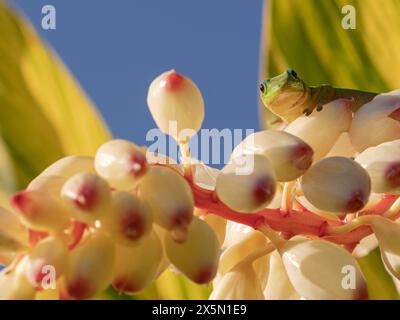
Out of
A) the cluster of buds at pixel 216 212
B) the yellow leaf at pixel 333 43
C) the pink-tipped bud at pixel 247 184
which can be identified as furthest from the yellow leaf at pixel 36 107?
the pink-tipped bud at pixel 247 184

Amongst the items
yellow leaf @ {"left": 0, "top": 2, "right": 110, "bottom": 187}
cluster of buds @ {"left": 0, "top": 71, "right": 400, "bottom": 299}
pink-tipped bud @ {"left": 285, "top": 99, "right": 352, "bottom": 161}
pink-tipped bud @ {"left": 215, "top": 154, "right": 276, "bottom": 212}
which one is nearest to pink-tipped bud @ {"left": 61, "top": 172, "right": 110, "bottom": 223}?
cluster of buds @ {"left": 0, "top": 71, "right": 400, "bottom": 299}

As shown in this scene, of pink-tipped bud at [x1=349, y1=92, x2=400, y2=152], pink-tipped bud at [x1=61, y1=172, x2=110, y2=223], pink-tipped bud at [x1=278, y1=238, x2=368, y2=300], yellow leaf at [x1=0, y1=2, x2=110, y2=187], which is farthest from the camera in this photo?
yellow leaf at [x1=0, y1=2, x2=110, y2=187]

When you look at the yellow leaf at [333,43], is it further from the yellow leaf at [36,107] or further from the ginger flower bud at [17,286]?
the ginger flower bud at [17,286]

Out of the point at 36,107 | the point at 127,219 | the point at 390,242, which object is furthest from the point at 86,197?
the point at 36,107

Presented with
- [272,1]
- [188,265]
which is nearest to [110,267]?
[188,265]

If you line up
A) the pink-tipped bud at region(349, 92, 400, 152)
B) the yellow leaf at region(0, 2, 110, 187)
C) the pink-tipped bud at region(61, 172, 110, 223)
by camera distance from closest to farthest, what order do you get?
1. the pink-tipped bud at region(61, 172, 110, 223)
2. the pink-tipped bud at region(349, 92, 400, 152)
3. the yellow leaf at region(0, 2, 110, 187)

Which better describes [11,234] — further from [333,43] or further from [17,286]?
[333,43]

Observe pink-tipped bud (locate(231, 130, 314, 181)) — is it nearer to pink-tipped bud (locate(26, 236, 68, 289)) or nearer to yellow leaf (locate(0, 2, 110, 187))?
pink-tipped bud (locate(26, 236, 68, 289))

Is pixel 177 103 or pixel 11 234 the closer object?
pixel 11 234
